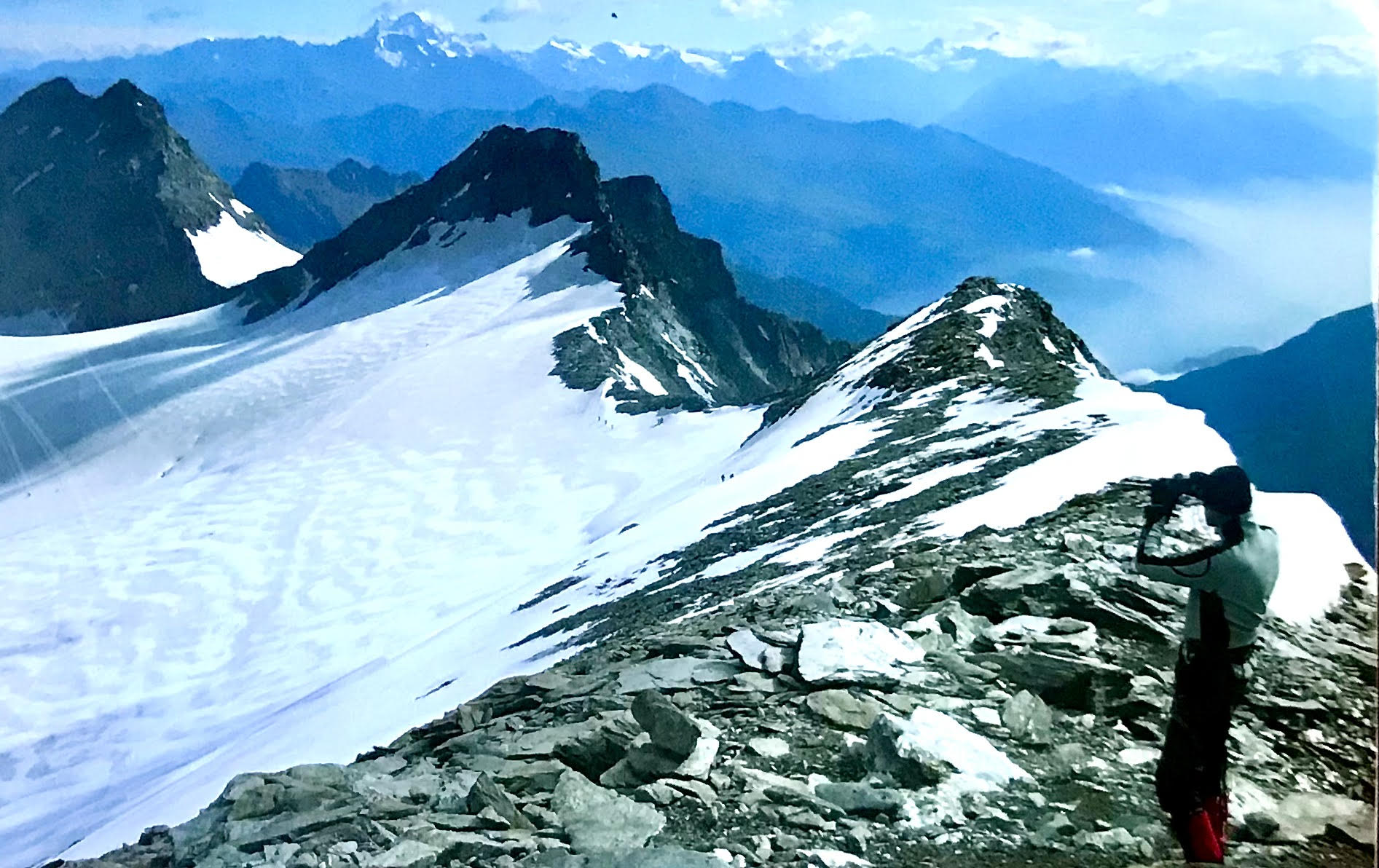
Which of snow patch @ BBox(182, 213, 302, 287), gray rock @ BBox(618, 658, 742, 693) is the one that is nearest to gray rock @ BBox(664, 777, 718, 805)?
gray rock @ BBox(618, 658, 742, 693)

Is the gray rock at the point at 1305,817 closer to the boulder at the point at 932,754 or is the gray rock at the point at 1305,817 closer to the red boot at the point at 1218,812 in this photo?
the red boot at the point at 1218,812

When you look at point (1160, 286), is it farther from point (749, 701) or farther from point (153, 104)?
point (153, 104)

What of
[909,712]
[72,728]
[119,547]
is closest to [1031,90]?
[909,712]

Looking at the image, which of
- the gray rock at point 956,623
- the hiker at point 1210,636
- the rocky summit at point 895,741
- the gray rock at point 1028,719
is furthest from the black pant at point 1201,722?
the gray rock at point 956,623

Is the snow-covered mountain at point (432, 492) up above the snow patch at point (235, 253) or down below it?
below

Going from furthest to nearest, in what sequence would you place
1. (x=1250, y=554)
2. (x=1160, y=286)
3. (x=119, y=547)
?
(x=119, y=547), (x=1160, y=286), (x=1250, y=554)

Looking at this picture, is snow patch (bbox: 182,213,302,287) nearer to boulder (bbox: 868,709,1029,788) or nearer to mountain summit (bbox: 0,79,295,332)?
mountain summit (bbox: 0,79,295,332)
